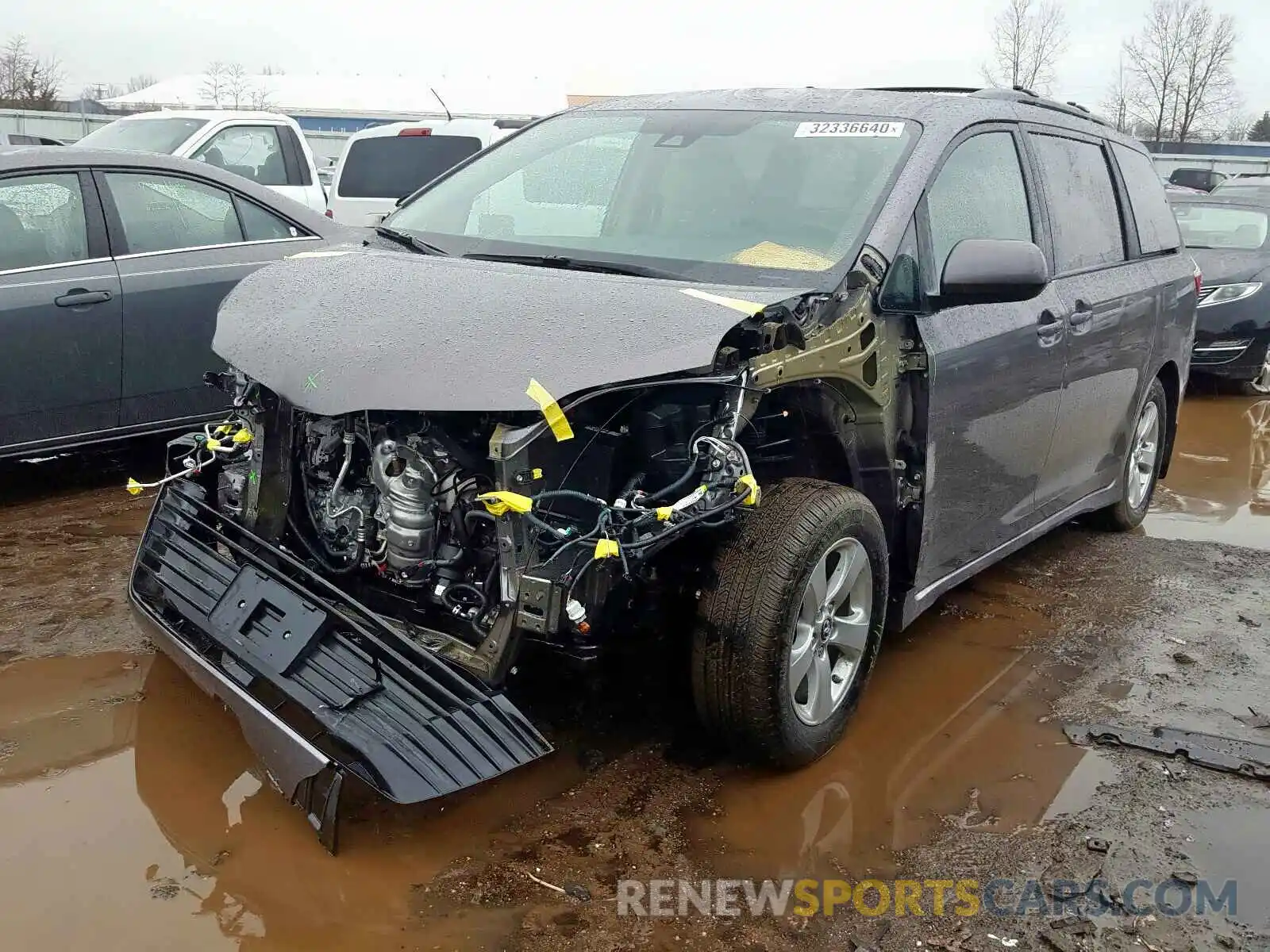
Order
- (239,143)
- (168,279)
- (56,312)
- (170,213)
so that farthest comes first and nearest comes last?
(239,143)
(170,213)
(168,279)
(56,312)

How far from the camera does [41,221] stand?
17.2 feet

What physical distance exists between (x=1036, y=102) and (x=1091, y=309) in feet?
2.77

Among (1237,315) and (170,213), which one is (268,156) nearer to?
(170,213)

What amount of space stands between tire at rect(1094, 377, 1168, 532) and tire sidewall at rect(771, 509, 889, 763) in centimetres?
245

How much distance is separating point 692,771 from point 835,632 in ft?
1.84

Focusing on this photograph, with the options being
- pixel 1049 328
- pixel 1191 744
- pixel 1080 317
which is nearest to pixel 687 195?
pixel 1049 328

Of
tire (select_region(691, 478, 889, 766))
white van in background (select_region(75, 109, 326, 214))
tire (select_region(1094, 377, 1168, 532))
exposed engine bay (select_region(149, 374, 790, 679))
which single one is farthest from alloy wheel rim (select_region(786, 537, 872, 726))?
white van in background (select_region(75, 109, 326, 214))

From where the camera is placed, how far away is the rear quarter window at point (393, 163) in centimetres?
1021

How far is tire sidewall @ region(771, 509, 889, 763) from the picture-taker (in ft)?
9.98

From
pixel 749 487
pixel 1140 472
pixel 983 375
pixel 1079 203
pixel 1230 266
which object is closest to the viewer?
pixel 749 487

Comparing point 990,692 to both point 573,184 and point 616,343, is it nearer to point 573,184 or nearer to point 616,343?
point 616,343

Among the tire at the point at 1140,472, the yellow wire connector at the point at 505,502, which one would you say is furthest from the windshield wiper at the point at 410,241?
the tire at the point at 1140,472

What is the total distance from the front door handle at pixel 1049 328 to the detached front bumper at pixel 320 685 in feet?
7.82

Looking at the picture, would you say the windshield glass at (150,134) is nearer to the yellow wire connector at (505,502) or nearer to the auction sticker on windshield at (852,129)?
the auction sticker on windshield at (852,129)
